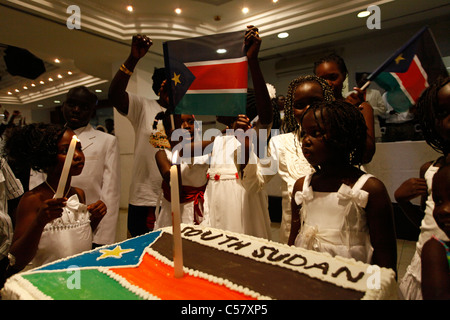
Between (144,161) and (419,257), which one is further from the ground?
(144,161)

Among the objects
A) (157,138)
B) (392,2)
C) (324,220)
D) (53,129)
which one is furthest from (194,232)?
(392,2)

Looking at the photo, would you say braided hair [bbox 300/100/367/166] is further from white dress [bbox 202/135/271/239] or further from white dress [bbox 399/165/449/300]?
white dress [bbox 202/135/271/239]

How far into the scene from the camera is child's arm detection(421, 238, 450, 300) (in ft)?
2.08

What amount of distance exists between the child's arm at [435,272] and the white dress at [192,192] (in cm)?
123

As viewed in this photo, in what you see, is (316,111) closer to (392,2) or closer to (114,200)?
(114,200)

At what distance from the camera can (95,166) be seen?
2027 millimetres

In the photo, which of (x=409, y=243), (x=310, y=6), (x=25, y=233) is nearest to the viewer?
(x=25, y=233)

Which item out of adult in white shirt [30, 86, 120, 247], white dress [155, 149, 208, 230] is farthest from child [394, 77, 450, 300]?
adult in white shirt [30, 86, 120, 247]

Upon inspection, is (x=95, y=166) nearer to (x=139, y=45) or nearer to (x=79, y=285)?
(x=139, y=45)

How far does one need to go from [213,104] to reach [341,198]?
0.95 meters

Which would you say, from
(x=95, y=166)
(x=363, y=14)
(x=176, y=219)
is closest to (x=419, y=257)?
(x=176, y=219)

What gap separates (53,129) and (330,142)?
1.39 m

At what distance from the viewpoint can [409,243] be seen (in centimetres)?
341

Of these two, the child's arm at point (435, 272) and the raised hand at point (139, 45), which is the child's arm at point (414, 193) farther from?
the raised hand at point (139, 45)
